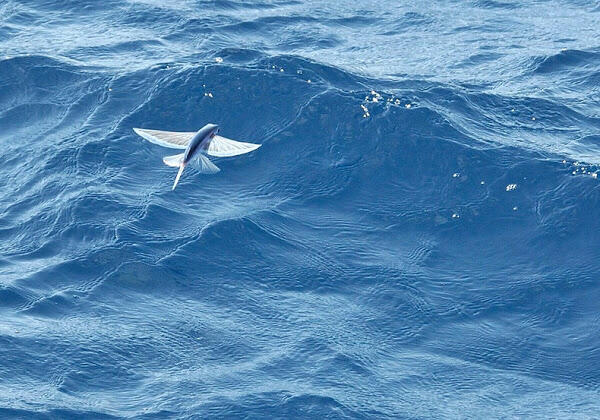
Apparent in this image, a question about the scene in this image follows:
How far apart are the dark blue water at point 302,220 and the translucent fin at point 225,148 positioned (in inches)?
146

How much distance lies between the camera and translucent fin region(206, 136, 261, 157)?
27375 millimetres

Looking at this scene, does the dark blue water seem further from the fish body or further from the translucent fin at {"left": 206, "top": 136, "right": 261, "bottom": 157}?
the translucent fin at {"left": 206, "top": 136, "right": 261, "bottom": 157}

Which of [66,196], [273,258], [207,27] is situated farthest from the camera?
[207,27]

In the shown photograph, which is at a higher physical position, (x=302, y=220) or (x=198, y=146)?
(x=198, y=146)

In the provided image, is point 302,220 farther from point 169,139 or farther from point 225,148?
point 169,139

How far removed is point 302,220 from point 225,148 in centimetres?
500

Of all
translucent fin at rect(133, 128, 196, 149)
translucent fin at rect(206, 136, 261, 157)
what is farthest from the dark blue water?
translucent fin at rect(206, 136, 261, 157)

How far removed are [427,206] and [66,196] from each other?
1006cm

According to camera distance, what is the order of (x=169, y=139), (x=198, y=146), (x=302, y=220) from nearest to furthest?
(x=198, y=146)
(x=169, y=139)
(x=302, y=220)

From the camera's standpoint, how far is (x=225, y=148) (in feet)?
92.1

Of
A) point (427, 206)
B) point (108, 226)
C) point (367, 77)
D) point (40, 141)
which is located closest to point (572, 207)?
point (427, 206)

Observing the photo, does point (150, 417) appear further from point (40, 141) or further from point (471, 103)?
point (471, 103)

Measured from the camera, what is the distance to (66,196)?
108ft

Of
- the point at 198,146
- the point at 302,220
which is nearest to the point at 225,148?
the point at 198,146
